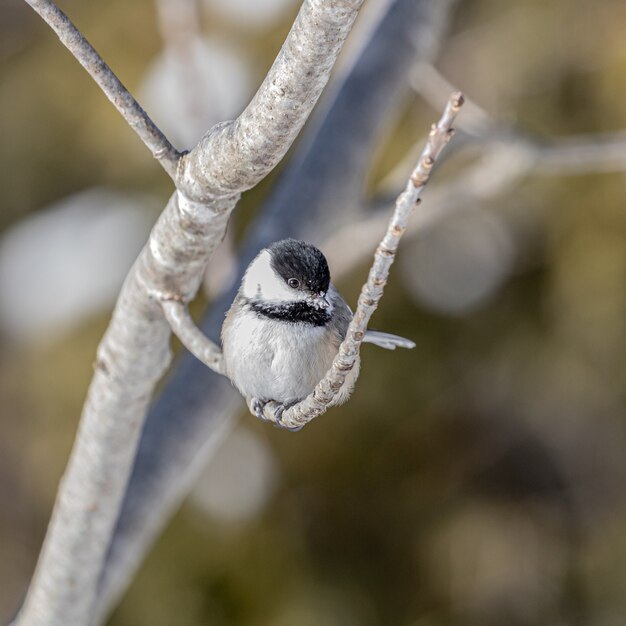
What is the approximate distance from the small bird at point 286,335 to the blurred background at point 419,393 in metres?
2.22

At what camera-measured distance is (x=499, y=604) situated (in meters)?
3.91

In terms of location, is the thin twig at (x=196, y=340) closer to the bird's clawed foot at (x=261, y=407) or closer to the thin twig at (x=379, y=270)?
the bird's clawed foot at (x=261, y=407)

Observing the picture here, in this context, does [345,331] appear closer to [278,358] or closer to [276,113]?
[278,358]

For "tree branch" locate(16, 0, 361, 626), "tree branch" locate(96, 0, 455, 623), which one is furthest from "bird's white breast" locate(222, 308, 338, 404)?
"tree branch" locate(96, 0, 455, 623)

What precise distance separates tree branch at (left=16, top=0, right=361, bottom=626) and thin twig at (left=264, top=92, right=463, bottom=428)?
0.82ft

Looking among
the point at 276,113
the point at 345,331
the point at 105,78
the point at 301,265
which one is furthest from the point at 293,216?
the point at 276,113

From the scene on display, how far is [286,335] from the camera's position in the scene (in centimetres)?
152

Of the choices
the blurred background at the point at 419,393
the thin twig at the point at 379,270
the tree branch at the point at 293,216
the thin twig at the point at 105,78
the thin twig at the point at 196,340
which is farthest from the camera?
the blurred background at the point at 419,393

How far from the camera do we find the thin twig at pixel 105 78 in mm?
1295

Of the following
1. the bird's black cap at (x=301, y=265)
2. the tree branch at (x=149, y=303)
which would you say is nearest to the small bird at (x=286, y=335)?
the bird's black cap at (x=301, y=265)

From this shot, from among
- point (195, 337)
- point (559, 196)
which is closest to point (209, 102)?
point (195, 337)

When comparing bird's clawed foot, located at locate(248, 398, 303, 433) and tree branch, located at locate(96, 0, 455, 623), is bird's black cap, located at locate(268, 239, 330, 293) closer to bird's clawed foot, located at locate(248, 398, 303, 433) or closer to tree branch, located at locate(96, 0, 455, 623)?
bird's clawed foot, located at locate(248, 398, 303, 433)

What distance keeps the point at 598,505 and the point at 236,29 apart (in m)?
2.89

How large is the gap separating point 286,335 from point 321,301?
0.28ft
